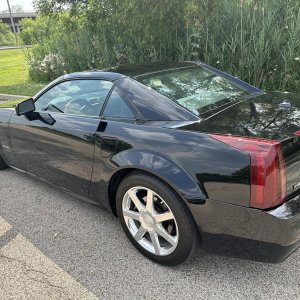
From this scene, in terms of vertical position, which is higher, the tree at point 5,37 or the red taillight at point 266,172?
the red taillight at point 266,172

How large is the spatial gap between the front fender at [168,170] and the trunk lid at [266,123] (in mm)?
269

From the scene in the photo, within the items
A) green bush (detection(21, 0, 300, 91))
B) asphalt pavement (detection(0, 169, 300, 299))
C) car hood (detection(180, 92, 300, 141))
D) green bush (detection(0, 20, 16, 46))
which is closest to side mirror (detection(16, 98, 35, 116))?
asphalt pavement (detection(0, 169, 300, 299))

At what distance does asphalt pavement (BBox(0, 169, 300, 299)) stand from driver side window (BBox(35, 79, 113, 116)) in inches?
39.3

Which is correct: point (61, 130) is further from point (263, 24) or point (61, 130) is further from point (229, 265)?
point (263, 24)

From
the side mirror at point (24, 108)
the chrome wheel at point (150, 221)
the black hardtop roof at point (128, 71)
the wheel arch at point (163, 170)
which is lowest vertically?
the chrome wheel at point (150, 221)

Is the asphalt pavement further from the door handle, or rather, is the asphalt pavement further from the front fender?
the door handle

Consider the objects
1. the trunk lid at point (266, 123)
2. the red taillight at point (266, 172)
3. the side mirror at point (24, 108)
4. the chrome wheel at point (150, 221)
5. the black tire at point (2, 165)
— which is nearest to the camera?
the red taillight at point (266, 172)

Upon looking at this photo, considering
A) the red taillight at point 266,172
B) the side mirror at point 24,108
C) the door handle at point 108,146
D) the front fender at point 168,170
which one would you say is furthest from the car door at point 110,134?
the side mirror at point 24,108

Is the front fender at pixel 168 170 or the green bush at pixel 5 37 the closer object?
the front fender at pixel 168 170

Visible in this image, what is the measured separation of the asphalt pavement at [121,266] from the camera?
2.28m

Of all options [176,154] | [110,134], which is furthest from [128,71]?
[176,154]

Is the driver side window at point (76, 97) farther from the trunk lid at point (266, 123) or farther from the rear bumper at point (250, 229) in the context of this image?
the rear bumper at point (250, 229)

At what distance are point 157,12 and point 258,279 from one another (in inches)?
193

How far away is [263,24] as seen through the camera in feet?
18.3
